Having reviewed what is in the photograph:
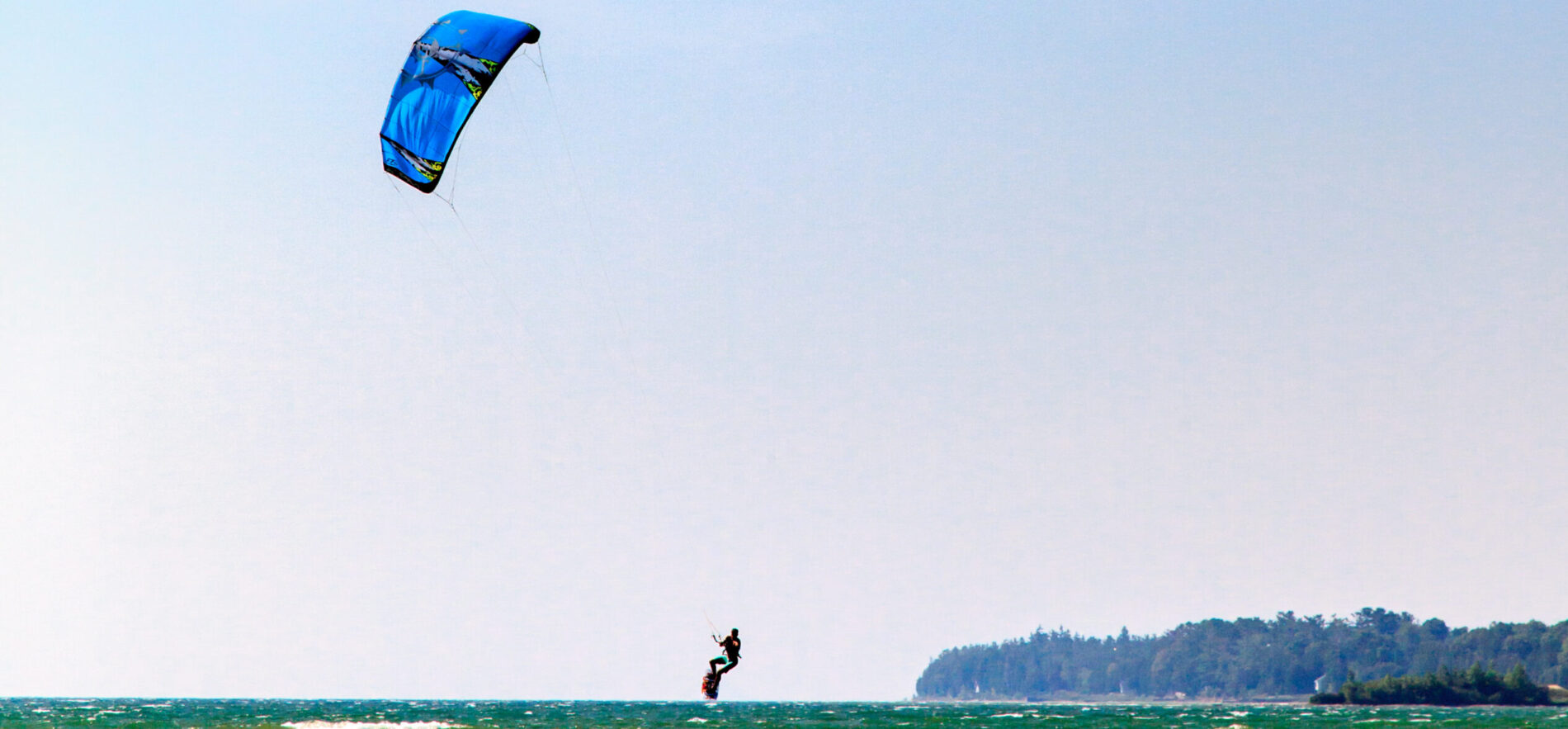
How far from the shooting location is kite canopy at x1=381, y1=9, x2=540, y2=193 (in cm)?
3066

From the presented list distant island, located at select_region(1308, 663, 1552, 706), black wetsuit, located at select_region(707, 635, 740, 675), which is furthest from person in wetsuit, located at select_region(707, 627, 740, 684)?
distant island, located at select_region(1308, 663, 1552, 706)

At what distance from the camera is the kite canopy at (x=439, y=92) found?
101ft

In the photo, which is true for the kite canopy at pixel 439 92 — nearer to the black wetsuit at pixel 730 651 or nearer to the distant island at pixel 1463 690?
the black wetsuit at pixel 730 651

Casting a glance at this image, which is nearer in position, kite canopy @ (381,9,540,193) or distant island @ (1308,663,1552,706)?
kite canopy @ (381,9,540,193)

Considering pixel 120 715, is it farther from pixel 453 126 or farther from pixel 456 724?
pixel 453 126

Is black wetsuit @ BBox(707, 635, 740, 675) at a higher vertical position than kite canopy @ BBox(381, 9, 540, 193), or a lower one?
lower

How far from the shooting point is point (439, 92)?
102 ft

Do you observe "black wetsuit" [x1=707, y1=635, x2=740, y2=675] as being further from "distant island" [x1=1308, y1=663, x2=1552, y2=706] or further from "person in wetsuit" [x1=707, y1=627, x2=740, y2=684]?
"distant island" [x1=1308, y1=663, x2=1552, y2=706]

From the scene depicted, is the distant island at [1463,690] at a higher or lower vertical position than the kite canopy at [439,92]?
lower

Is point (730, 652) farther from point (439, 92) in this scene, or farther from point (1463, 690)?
point (1463, 690)

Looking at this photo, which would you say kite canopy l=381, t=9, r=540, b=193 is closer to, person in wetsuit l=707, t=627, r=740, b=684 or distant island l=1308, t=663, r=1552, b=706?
person in wetsuit l=707, t=627, r=740, b=684

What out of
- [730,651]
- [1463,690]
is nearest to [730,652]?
[730,651]

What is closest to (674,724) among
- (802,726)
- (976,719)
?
(802,726)

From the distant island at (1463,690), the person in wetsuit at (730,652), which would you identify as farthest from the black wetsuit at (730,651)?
the distant island at (1463,690)
